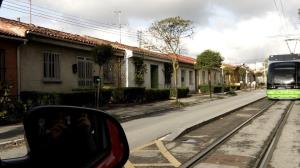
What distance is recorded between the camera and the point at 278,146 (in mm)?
11328

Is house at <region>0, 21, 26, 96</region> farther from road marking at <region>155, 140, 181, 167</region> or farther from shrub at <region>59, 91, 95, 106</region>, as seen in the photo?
road marking at <region>155, 140, 181, 167</region>

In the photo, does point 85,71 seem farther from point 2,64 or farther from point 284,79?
point 284,79

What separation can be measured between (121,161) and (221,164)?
572 centimetres

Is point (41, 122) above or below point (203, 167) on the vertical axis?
above

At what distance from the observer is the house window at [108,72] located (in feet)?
91.8

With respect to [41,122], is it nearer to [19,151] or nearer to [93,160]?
[93,160]

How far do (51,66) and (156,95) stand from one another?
1057 centimetres

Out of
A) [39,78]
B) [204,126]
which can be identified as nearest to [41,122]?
[204,126]

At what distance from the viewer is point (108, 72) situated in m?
28.7

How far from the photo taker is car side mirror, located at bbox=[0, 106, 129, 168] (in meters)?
2.85

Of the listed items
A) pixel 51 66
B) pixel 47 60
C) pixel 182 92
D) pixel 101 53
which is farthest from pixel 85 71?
pixel 182 92

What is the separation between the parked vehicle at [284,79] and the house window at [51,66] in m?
14.5

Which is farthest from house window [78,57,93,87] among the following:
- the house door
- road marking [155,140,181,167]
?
road marking [155,140,181,167]

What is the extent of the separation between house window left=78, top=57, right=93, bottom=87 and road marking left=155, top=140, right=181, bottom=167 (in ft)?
46.4
